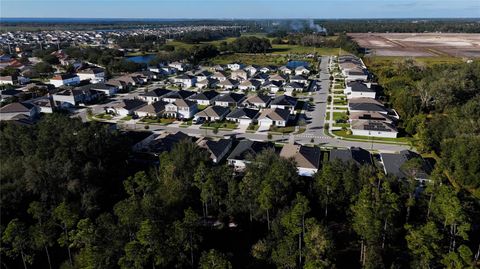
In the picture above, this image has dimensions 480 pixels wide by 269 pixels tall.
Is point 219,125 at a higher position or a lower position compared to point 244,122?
lower

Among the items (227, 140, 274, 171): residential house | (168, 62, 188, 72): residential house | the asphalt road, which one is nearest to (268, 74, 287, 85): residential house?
the asphalt road

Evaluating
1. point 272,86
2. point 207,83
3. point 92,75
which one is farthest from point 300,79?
point 92,75

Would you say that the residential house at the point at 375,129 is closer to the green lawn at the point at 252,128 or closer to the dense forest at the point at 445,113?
the dense forest at the point at 445,113

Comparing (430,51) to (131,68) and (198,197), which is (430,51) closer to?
(131,68)

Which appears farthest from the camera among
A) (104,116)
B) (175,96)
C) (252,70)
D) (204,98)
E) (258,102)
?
(252,70)

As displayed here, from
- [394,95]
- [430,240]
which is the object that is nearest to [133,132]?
[430,240]

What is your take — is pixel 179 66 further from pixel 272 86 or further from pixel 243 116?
pixel 243 116

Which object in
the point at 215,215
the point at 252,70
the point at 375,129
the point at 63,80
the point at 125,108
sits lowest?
the point at 215,215
